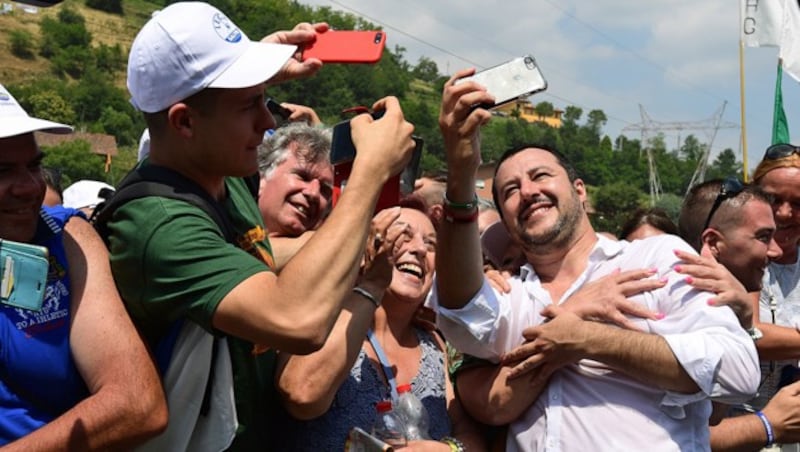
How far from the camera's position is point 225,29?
2500mm

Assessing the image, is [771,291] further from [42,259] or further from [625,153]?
[625,153]

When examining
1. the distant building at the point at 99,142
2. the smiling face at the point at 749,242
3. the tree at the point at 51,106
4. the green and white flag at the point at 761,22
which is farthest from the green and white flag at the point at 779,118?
the tree at the point at 51,106

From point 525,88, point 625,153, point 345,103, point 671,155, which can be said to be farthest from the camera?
point 671,155

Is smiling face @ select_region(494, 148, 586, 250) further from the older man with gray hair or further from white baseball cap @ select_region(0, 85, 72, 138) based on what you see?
white baseball cap @ select_region(0, 85, 72, 138)

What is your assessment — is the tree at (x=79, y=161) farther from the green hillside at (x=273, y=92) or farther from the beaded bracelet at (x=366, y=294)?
the beaded bracelet at (x=366, y=294)

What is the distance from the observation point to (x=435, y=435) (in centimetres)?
336

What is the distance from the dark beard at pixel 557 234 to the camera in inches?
A: 138

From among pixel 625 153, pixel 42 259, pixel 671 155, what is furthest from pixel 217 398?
pixel 671 155

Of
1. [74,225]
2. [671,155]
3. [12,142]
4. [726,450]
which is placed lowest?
[671,155]

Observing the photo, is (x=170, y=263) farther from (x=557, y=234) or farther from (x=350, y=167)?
(x=557, y=234)

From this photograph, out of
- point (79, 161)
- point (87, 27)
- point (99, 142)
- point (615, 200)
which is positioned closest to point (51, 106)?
point (99, 142)

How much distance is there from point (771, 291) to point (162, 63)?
3697 mm

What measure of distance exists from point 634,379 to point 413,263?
1061 mm

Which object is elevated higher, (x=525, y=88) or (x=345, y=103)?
(x=525, y=88)
